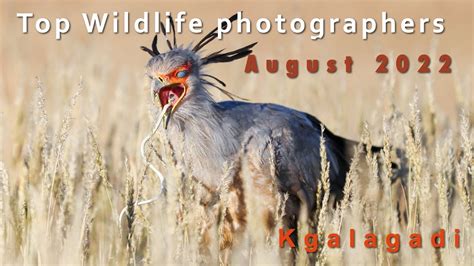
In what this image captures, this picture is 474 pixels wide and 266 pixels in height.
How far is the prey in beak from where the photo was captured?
5.61m

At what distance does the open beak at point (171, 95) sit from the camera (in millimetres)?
5668

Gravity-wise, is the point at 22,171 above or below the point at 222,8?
below

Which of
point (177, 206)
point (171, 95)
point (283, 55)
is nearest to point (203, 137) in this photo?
point (171, 95)

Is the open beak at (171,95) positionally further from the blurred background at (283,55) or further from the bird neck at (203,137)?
the blurred background at (283,55)

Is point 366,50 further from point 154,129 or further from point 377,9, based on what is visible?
point 154,129

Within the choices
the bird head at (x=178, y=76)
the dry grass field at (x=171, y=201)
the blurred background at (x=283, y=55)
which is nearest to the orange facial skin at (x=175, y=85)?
the bird head at (x=178, y=76)

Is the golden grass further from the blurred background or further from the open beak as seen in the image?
the blurred background

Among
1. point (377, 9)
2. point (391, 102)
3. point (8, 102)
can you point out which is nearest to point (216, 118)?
point (391, 102)

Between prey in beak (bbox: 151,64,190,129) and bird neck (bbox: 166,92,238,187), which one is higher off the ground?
prey in beak (bbox: 151,64,190,129)

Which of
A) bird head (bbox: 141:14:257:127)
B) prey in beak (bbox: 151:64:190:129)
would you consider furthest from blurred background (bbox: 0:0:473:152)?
prey in beak (bbox: 151:64:190:129)

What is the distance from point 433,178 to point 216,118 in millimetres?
1944

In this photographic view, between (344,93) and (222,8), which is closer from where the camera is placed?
(344,93)

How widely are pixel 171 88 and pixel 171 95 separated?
5 centimetres

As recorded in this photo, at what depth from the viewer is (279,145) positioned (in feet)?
19.7
